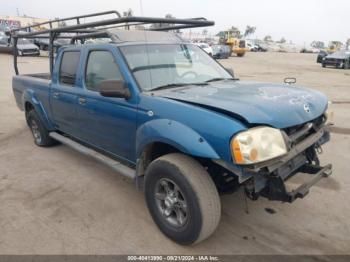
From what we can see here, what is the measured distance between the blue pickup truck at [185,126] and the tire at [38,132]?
3.97 ft

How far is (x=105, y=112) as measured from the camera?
3.74 meters

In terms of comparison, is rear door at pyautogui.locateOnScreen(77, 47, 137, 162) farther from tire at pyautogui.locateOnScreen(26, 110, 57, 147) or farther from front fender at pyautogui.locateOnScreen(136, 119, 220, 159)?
tire at pyautogui.locateOnScreen(26, 110, 57, 147)

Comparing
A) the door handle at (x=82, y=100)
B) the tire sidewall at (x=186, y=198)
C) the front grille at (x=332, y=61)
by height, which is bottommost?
the front grille at (x=332, y=61)

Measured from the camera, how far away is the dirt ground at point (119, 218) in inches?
120

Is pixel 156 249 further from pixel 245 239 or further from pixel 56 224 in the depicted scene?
pixel 56 224

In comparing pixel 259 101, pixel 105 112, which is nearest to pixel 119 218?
pixel 105 112

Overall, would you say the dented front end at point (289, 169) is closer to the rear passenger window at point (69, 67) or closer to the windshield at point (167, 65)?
the windshield at point (167, 65)

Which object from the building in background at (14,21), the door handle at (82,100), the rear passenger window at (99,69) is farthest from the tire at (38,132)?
the building in background at (14,21)

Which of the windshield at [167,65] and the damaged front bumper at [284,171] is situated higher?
the windshield at [167,65]

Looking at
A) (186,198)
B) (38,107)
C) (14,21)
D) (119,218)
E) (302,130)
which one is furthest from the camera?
(14,21)

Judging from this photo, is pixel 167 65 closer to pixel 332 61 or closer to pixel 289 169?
pixel 289 169

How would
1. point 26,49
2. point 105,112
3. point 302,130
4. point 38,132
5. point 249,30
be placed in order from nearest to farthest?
point 302,130, point 105,112, point 38,132, point 26,49, point 249,30

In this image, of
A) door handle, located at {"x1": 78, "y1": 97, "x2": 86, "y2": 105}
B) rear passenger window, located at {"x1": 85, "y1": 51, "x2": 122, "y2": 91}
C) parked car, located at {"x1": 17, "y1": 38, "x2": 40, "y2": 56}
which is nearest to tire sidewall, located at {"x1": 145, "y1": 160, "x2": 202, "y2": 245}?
rear passenger window, located at {"x1": 85, "y1": 51, "x2": 122, "y2": 91}

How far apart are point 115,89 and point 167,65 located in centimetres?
79
